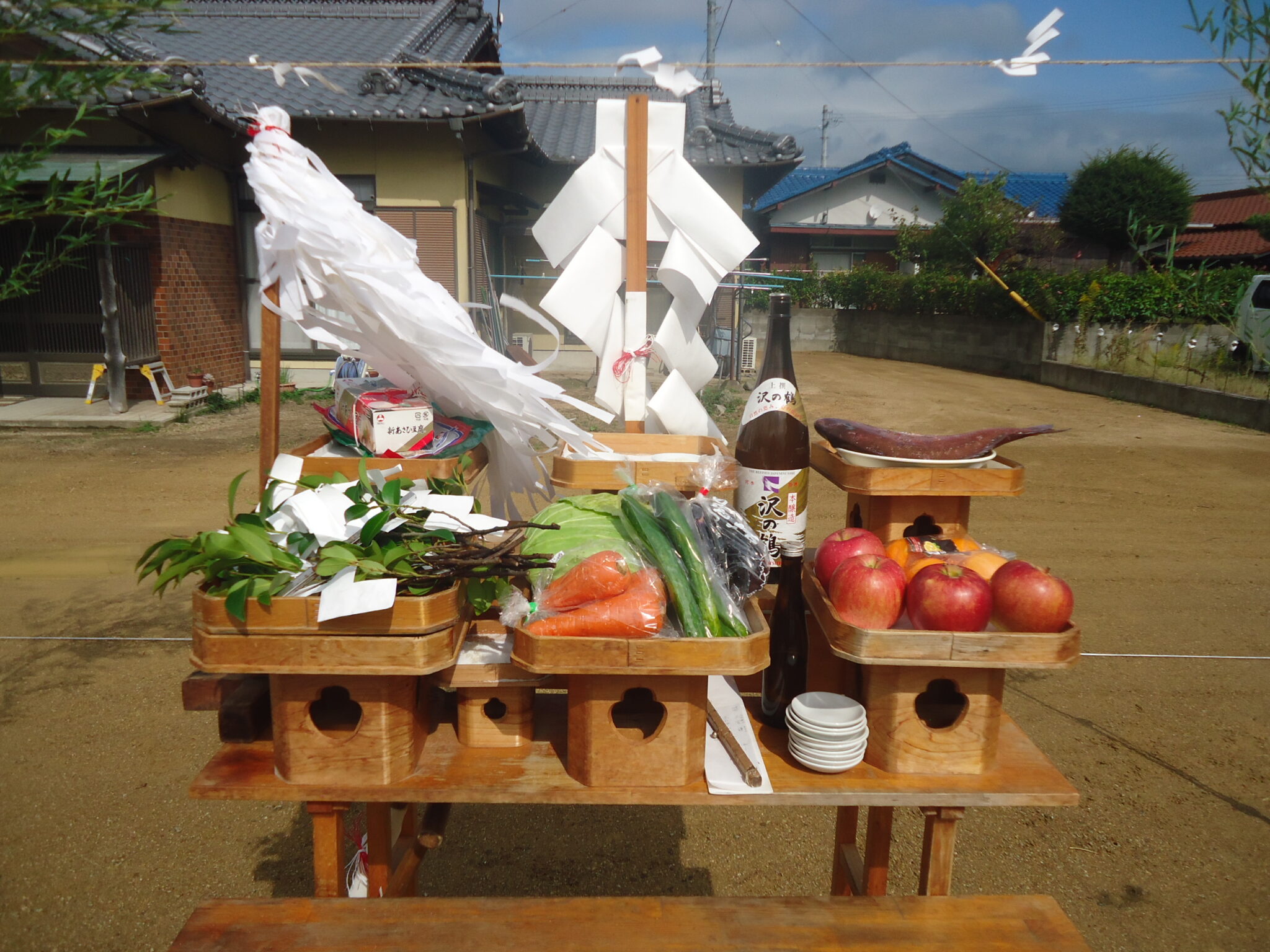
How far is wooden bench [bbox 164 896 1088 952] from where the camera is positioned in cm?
157

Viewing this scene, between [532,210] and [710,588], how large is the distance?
14.1m

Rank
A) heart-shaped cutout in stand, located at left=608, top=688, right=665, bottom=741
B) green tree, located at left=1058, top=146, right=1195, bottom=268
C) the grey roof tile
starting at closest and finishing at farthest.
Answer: heart-shaped cutout in stand, located at left=608, top=688, right=665, bottom=741 → the grey roof tile → green tree, located at left=1058, top=146, right=1195, bottom=268

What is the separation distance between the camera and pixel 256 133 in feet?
6.55

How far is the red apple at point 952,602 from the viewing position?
5.37 ft

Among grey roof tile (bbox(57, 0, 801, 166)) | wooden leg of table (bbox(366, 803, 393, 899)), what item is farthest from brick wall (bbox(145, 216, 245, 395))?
wooden leg of table (bbox(366, 803, 393, 899))

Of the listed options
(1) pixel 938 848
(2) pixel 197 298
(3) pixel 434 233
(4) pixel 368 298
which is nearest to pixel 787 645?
(1) pixel 938 848

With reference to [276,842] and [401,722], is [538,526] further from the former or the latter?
[276,842]

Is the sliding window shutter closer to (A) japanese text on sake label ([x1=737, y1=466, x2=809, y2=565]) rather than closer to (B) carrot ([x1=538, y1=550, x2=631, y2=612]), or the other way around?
(A) japanese text on sake label ([x1=737, y1=466, x2=809, y2=565])

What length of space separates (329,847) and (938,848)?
1199mm

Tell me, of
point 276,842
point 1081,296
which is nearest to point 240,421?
point 276,842

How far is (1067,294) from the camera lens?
1507cm

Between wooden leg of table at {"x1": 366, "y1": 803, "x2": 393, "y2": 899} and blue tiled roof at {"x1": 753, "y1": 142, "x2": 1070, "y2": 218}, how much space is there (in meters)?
21.9

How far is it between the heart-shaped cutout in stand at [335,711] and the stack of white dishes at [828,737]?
33.8 inches

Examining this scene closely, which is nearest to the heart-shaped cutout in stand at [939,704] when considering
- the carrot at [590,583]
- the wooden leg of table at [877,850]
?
the wooden leg of table at [877,850]
